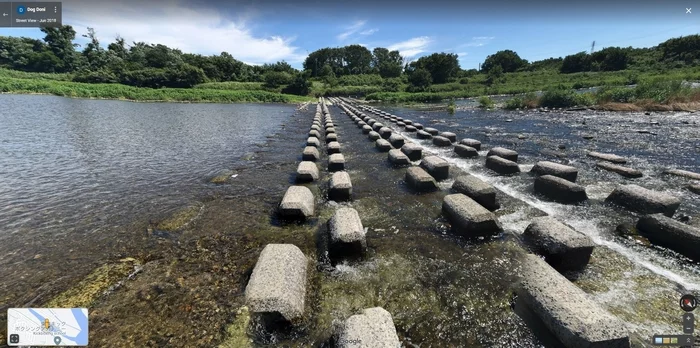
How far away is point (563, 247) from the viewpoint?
3.20m

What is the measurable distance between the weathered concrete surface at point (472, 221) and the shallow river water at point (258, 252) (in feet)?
0.53

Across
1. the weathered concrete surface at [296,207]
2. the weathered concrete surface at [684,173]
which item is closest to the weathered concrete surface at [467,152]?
the weathered concrete surface at [684,173]

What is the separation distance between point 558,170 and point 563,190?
113 cm

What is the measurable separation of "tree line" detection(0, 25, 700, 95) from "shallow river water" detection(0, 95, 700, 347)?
5604 centimetres

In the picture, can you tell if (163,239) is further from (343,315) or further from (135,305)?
(343,315)

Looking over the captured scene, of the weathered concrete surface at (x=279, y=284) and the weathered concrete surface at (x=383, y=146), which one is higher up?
the weathered concrete surface at (x=383, y=146)

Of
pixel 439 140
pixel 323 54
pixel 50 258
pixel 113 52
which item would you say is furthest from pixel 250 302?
pixel 323 54

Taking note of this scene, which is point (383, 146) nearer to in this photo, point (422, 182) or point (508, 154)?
point (508, 154)

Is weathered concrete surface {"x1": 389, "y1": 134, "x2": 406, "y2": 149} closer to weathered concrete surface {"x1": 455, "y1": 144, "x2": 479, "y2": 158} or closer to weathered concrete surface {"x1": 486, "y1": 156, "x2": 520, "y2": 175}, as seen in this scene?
weathered concrete surface {"x1": 455, "y1": 144, "x2": 479, "y2": 158}

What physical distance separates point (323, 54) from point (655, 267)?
121m

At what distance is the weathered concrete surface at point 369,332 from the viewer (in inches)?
81.4

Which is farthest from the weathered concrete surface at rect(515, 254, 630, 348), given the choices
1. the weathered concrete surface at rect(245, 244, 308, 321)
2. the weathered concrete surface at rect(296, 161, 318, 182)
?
the weathered concrete surface at rect(296, 161, 318, 182)

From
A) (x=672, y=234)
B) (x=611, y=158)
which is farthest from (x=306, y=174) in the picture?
(x=611, y=158)

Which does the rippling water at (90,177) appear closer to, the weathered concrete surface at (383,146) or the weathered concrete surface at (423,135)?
the weathered concrete surface at (383,146)
